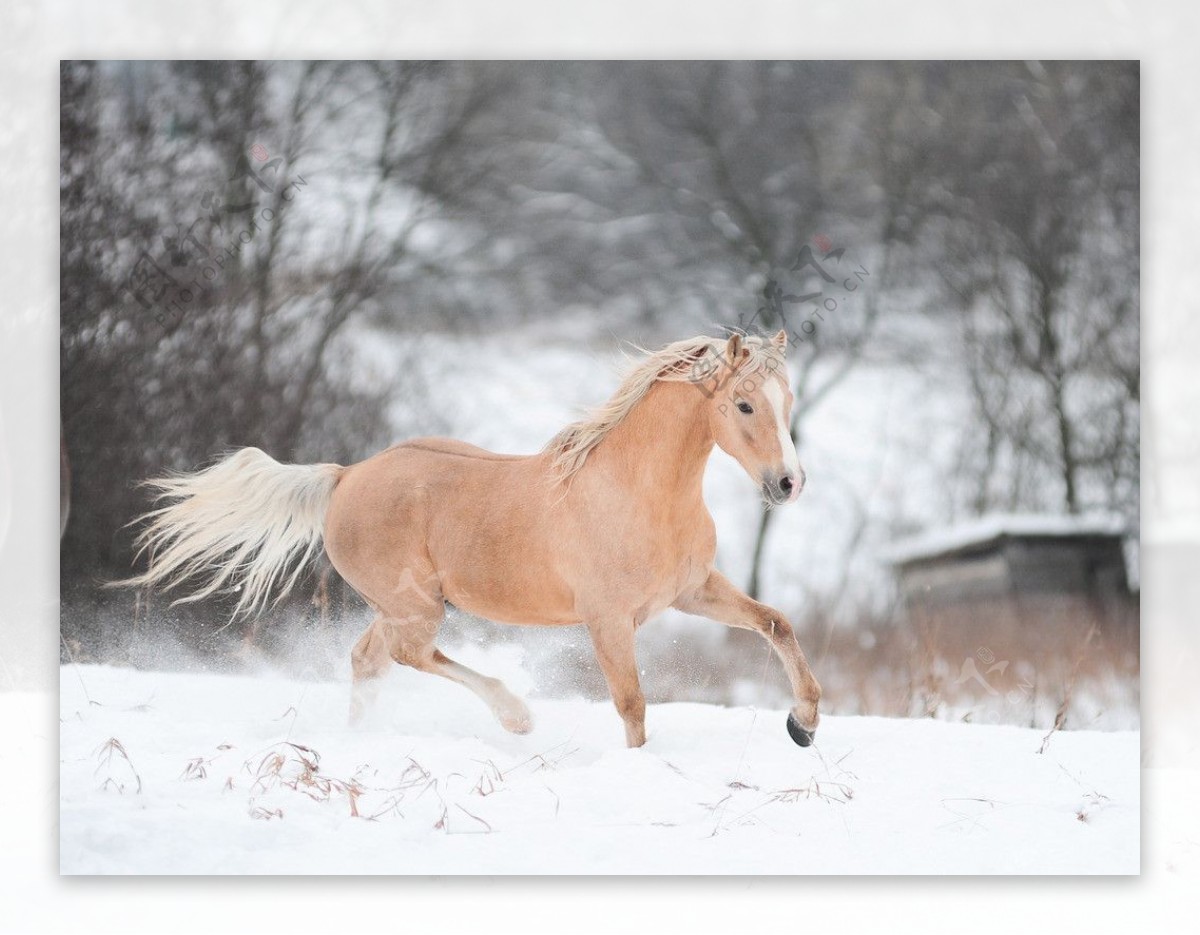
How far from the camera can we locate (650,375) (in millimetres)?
3443

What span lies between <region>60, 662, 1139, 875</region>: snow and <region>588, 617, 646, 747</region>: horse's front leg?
7cm

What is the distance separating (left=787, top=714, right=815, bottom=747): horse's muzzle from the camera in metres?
3.46

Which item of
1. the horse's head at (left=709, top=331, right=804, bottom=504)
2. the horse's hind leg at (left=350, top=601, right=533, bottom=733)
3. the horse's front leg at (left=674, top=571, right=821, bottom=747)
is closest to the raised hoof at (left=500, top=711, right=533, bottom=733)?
the horse's hind leg at (left=350, top=601, right=533, bottom=733)

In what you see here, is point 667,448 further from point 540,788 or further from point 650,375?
point 540,788

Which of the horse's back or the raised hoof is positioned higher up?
the horse's back

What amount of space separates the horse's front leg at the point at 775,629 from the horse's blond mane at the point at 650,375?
1.63ft

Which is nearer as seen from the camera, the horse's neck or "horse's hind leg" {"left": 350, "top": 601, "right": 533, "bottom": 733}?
the horse's neck

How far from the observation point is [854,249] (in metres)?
3.62

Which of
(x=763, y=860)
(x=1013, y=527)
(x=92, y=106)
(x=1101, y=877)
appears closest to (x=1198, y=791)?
(x=1101, y=877)

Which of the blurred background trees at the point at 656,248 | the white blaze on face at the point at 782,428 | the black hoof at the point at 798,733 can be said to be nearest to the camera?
the white blaze on face at the point at 782,428

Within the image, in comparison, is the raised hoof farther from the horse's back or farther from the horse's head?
the horse's head

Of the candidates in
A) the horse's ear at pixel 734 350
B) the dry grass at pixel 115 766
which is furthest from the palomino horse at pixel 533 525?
the dry grass at pixel 115 766

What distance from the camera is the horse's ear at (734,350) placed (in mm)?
3363

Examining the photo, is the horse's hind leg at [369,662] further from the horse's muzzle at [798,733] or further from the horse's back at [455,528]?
the horse's muzzle at [798,733]
